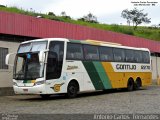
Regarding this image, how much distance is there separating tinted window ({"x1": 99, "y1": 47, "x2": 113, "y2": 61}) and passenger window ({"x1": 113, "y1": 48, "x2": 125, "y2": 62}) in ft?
1.65

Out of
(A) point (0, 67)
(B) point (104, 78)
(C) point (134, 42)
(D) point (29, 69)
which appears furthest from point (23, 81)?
(C) point (134, 42)

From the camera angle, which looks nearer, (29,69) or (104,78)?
(29,69)

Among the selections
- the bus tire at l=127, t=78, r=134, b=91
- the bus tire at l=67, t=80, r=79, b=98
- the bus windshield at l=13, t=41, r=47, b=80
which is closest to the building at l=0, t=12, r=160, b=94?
the bus windshield at l=13, t=41, r=47, b=80

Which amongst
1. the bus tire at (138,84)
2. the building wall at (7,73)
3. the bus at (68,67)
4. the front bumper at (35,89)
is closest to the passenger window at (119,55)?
the bus at (68,67)

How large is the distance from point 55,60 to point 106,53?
529cm

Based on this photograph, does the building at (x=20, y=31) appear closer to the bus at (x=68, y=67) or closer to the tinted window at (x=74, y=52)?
the bus at (x=68, y=67)

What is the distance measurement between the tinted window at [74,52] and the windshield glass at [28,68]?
194 centimetres

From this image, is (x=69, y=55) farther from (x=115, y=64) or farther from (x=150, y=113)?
(x=150, y=113)

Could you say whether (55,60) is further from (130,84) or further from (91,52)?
(130,84)

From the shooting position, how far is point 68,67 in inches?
789

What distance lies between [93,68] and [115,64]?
8.64 feet

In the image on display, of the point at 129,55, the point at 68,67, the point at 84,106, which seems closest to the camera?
the point at 84,106

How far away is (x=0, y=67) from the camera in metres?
22.9

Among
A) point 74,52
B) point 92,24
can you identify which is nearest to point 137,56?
point 74,52
